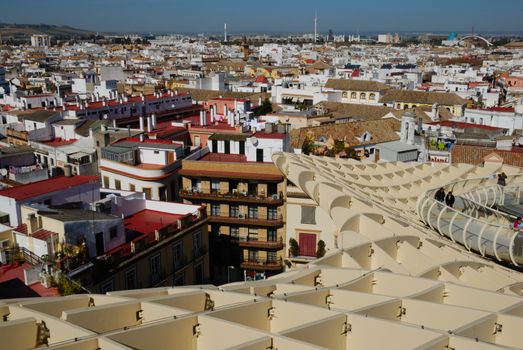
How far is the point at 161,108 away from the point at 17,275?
36692 millimetres

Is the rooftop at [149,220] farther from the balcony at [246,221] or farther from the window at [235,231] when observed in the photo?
the window at [235,231]

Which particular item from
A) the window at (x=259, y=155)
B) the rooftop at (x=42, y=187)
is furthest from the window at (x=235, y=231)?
the rooftop at (x=42, y=187)

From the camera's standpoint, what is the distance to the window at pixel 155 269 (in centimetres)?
2223

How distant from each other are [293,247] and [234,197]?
14.4 feet

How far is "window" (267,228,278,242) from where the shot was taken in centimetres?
3102

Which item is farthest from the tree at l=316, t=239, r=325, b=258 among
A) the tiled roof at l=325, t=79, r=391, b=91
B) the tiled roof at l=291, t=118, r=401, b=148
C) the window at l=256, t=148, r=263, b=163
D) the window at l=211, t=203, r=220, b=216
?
the tiled roof at l=325, t=79, r=391, b=91

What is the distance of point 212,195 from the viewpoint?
30.8m

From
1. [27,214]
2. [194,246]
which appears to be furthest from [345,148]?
[27,214]

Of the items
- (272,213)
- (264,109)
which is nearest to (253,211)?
(272,213)

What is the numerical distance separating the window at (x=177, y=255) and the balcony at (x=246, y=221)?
6909mm

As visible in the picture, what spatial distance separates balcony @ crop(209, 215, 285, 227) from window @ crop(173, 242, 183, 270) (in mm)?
6909

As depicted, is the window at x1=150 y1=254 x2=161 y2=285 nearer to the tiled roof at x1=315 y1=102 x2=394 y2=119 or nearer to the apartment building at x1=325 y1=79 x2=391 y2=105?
the tiled roof at x1=315 y1=102 x2=394 y2=119

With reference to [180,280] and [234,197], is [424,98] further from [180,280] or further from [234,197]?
[180,280]

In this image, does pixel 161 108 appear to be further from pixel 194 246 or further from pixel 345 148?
pixel 194 246
